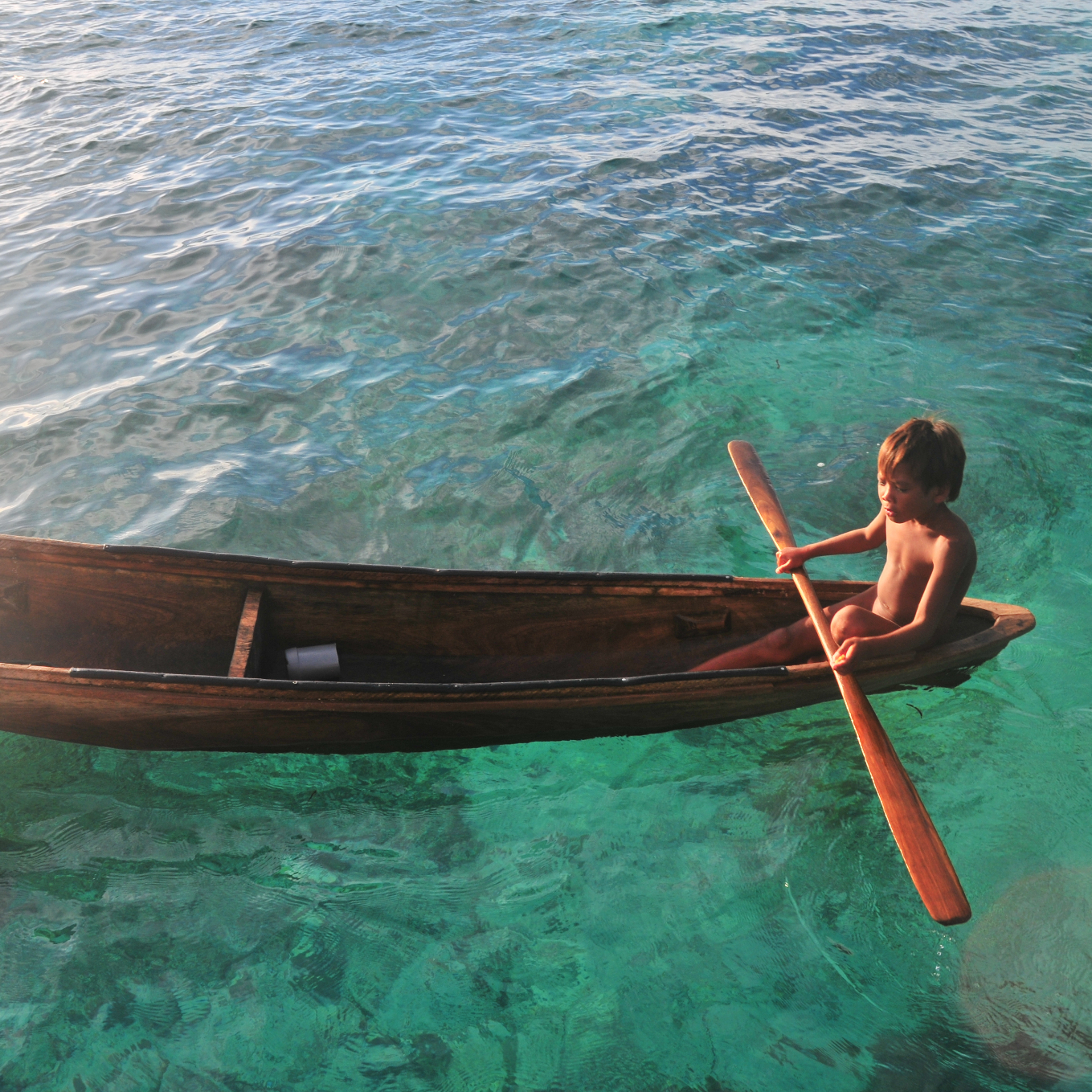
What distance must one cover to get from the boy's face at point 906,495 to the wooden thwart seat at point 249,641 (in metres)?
2.81

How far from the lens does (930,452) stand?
337cm

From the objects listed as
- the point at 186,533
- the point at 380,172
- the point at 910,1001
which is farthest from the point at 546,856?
the point at 380,172

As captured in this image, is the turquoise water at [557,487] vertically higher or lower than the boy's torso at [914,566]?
lower

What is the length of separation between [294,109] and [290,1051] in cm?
1189

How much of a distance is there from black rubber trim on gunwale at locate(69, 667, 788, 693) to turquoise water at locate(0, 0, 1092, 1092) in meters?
0.57

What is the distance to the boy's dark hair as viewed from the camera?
3348mm

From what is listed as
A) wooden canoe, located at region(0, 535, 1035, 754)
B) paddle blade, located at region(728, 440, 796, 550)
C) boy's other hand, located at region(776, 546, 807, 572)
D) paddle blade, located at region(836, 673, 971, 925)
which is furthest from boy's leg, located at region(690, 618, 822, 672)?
paddle blade, located at region(836, 673, 971, 925)

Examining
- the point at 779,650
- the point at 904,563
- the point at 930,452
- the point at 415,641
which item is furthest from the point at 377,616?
the point at 930,452

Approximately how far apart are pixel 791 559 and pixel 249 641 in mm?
2562

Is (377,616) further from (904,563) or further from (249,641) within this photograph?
(904,563)

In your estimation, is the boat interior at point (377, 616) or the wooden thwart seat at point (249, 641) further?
the boat interior at point (377, 616)

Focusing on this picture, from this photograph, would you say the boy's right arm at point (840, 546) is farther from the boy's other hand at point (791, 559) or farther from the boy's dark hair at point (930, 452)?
the boy's dark hair at point (930, 452)

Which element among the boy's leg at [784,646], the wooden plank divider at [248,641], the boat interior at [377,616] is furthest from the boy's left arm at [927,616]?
the wooden plank divider at [248,641]

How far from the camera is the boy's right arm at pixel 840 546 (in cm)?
414
